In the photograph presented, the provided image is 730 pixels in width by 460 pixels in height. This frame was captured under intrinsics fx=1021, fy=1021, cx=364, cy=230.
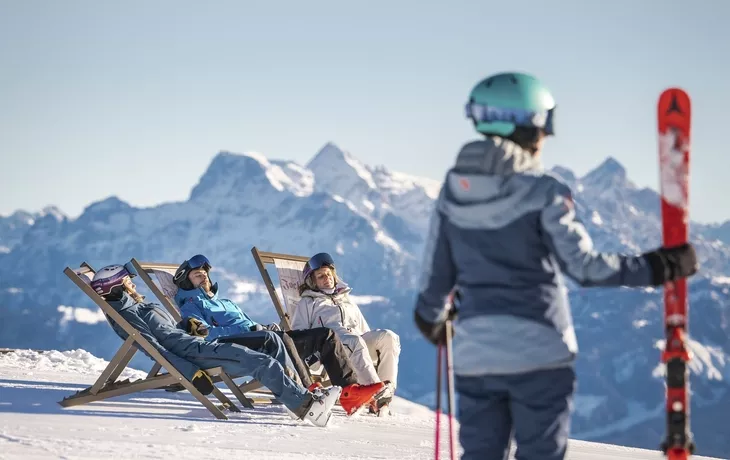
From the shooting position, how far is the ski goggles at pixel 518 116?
340 cm

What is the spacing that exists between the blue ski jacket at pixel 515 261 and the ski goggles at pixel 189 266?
210 inches

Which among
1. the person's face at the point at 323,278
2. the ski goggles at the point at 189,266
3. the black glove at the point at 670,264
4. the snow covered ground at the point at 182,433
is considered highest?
the black glove at the point at 670,264

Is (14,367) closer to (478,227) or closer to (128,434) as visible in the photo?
(128,434)

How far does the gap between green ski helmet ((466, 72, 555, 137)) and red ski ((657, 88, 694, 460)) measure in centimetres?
41

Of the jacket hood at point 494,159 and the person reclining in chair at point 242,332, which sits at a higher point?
the jacket hood at point 494,159

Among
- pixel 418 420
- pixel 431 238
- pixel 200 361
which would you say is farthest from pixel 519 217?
pixel 418 420

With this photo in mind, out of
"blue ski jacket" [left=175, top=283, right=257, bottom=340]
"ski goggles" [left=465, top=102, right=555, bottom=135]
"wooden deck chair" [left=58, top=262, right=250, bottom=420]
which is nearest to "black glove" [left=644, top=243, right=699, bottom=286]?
"ski goggles" [left=465, top=102, right=555, bottom=135]

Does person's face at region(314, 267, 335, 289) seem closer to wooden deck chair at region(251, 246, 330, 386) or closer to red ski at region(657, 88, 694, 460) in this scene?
wooden deck chair at region(251, 246, 330, 386)

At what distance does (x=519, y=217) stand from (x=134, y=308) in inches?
183

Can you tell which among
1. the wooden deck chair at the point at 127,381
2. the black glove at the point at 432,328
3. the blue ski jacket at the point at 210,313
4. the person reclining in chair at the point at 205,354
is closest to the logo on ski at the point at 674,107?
the black glove at the point at 432,328

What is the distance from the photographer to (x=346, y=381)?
7.45m

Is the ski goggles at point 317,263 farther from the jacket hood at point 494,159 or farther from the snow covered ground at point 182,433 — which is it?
the jacket hood at point 494,159

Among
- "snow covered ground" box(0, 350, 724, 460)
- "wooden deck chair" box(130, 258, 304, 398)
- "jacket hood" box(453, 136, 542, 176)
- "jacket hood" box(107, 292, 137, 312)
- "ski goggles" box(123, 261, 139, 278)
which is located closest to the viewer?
"jacket hood" box(453, 136, 542, 176)

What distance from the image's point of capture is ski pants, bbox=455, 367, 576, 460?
3203 millimetres
